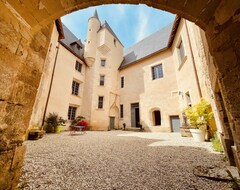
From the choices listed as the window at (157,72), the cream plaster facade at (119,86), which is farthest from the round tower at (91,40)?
the window at (157,72)

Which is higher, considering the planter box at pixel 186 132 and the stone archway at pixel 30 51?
the stone archway at pixel 30 51

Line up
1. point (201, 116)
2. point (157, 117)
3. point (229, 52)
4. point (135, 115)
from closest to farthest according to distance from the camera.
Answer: point (229, 52)
point (201, 116)
point (157, 117)
point (135, 115)

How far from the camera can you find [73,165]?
220cm

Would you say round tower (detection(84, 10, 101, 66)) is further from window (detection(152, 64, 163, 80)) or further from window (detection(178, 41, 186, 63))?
window (detection(178, 41, 186, 63))

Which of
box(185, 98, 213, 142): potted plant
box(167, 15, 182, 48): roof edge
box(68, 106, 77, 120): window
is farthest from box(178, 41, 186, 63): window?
box(68, 106, 77, 120): window

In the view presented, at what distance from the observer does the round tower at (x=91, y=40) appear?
12164 mm

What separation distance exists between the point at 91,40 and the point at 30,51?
12.8 meters

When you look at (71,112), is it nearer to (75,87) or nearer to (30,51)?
(75,87)

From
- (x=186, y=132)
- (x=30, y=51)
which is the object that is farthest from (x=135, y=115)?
(x=30, y=51)

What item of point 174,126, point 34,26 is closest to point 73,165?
point 34,26

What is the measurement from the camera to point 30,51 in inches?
54.0

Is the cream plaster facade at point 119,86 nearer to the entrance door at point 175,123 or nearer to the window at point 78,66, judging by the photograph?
the entrance door at point 175,123

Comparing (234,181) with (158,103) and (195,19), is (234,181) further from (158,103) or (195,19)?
(158,103)

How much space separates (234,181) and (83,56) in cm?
1351
